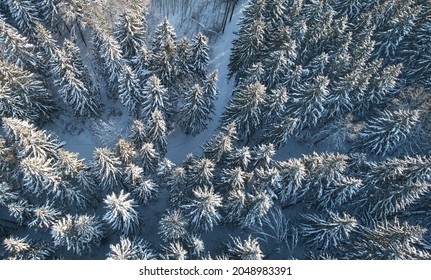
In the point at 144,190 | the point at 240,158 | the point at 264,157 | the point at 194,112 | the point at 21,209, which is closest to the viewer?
the point at 21,209

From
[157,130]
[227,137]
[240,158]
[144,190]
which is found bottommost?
[144,190]

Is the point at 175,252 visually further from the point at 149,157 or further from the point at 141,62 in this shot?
the point at 141,62

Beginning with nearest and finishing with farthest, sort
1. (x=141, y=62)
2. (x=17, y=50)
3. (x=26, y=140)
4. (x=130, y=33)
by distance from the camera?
(x=26, y=140), (x=17, y=50), (x=130, y=33), (x=141, y=62)

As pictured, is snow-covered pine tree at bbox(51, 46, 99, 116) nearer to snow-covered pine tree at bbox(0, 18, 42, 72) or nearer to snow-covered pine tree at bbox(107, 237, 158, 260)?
snow-covered pine tree at bbox(0, 18, 42, 72)

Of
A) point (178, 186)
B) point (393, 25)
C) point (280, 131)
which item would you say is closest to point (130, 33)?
point (178, 186)

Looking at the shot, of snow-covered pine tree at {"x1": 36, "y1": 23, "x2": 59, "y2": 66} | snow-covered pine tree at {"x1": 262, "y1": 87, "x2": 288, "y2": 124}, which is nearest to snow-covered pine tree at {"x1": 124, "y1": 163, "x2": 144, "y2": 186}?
snow-covered pine tree at {"x1": 262, "y1": 87, "x2": 288, "y2": 124}

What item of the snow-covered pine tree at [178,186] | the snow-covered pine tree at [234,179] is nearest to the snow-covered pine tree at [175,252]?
the snow-covered pine tree at [178,186]

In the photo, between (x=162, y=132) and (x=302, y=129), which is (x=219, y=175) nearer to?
(x=162, y=132)
